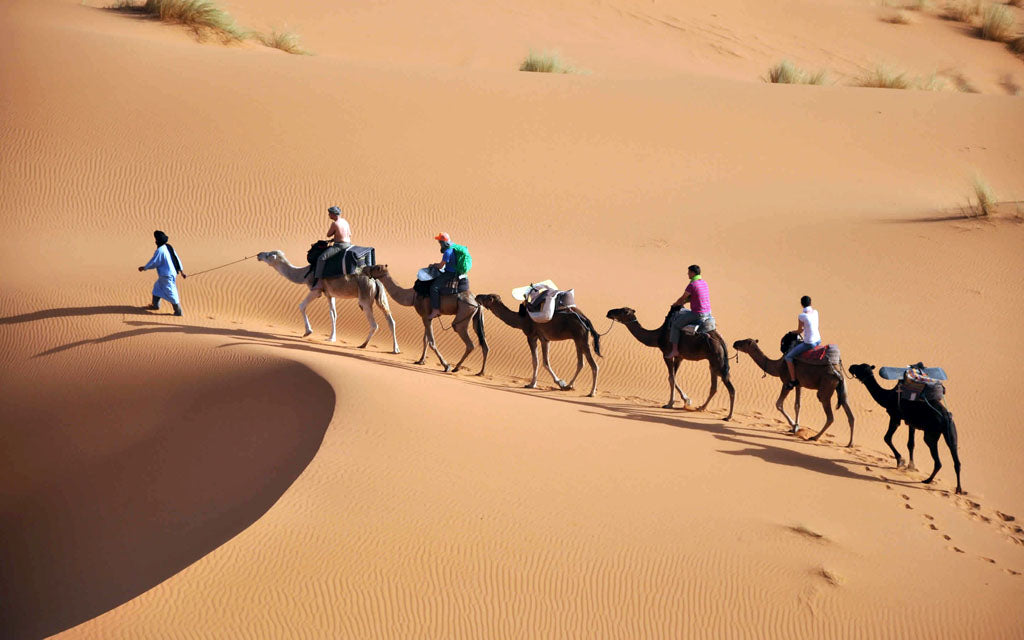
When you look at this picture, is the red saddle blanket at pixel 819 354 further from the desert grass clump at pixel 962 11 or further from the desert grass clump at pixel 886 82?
the desert grass clump at pixel 962 11

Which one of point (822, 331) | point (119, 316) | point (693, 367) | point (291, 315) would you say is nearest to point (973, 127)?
point (822, 331)

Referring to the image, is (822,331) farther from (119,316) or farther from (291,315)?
(119,316)

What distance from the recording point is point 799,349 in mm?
12852

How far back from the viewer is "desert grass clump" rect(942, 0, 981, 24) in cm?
4447

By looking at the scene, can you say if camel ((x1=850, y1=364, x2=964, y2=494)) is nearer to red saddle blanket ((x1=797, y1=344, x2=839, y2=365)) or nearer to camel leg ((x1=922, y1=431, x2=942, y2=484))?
camel leg ((x1=922, y1=431, x2=942, y2=484))

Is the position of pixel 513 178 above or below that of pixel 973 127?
below

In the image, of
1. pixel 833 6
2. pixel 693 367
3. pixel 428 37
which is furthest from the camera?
pixel 833 6

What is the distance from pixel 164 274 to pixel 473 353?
Answer: 4.88 metres

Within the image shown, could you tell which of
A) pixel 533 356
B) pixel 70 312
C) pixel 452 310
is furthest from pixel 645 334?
pixel 70 312

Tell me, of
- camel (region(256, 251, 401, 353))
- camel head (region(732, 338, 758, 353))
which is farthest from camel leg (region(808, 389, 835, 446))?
camel (region(256, 251, 401, 353))

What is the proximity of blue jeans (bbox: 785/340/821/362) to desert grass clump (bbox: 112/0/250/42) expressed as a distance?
18.9 m

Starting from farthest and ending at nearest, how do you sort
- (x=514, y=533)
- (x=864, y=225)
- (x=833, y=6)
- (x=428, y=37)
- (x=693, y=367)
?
1. (x=833, y=6)
2. (x=428, y=37)
3. (x=864, y=225)
4. (x=693, y=367)
5. (x=514, y=533)

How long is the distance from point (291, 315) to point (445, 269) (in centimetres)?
336

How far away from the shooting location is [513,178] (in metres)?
21.2
